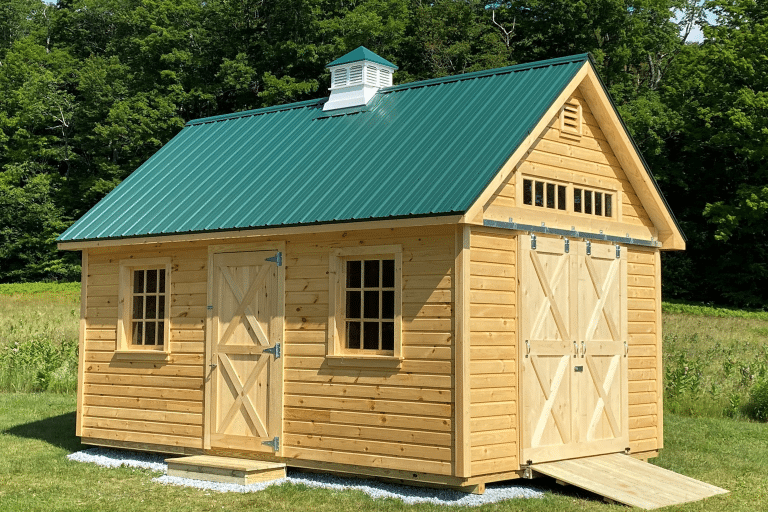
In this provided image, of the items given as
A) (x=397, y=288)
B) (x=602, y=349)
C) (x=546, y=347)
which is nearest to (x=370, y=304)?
(x=397, y=288)

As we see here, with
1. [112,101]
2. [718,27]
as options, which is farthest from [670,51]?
[112,101]

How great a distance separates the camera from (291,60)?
41.3 meters

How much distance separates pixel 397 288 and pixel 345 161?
2.55 metres

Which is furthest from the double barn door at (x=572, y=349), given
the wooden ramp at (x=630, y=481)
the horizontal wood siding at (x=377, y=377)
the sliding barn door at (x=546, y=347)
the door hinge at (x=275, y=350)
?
the door hinge at (x=275, y=350)

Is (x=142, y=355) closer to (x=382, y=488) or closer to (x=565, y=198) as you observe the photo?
(x=382, y=488)

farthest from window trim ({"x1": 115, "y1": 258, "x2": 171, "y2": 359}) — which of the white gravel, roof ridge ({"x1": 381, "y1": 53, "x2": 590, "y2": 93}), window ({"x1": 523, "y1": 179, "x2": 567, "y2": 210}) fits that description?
window ({"x1": 523, "y1": 179, "x2": 567, "y2": 210})

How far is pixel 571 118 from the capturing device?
12.8 metres

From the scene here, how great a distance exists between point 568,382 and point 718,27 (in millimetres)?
33964

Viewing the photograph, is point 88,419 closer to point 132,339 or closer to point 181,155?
point 132,339

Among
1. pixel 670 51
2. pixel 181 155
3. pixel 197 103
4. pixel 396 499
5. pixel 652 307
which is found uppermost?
pixel 670 51

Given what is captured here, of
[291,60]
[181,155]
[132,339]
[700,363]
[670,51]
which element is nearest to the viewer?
[132,339]

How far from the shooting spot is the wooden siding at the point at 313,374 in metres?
10.9

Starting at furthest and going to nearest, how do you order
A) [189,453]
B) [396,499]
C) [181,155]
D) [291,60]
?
[291,60]
[181,155]
[189,453]
[396,499]

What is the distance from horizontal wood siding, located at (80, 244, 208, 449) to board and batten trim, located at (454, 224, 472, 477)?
13.2ft
